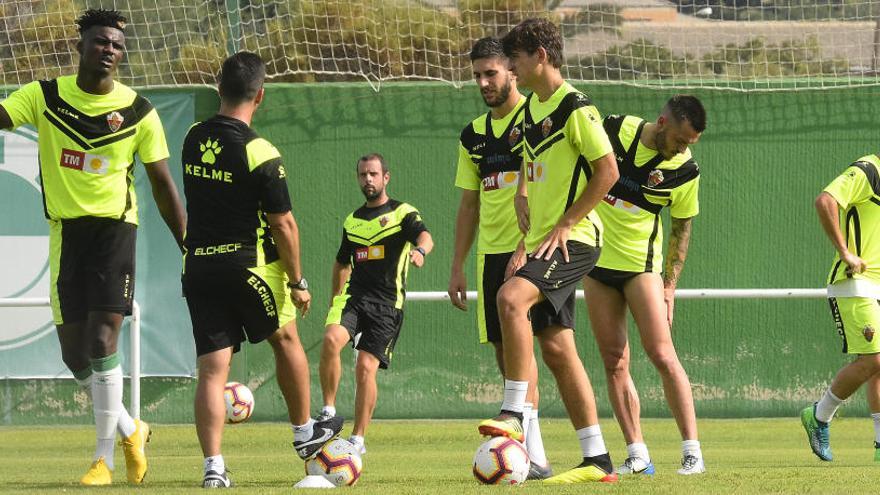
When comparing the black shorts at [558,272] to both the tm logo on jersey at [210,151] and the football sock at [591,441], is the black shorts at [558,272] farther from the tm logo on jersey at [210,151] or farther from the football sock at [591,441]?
the tm logo on jersey at [210,151]

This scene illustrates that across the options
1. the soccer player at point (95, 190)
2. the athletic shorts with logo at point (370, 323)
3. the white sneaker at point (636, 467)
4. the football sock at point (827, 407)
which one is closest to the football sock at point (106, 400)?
the soccer player at point (95, 190)

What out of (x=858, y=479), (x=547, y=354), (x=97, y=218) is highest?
(x=97, y=218)

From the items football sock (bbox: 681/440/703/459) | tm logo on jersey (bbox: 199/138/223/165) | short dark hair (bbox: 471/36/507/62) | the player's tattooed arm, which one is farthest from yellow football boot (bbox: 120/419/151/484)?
the player's tattooed arm

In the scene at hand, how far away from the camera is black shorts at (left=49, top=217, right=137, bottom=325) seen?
7.72 m

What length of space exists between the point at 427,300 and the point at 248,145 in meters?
6.73

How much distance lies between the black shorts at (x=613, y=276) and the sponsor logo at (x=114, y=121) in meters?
2.82

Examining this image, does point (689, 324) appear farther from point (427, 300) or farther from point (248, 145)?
point (248, 145)

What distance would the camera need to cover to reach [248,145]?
6.90 m

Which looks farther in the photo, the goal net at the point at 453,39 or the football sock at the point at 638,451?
the goal net at the point at 453,39

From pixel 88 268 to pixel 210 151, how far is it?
1.28 meters

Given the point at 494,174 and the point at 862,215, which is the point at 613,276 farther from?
the point at 862,215

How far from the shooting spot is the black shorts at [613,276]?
325 inches

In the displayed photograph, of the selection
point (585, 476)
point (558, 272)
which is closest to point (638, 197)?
point (558, 272)

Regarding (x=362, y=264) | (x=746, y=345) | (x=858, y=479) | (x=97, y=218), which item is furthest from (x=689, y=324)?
(x=97, y=218)
